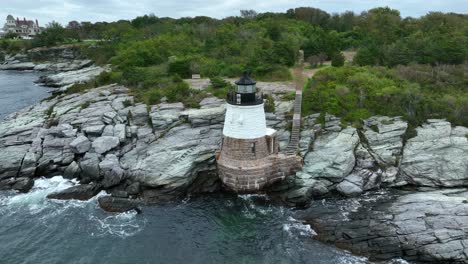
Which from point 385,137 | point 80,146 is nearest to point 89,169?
point 80,146

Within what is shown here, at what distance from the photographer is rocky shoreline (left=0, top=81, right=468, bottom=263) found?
Answer: 2423 cm

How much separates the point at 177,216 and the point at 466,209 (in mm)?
18556

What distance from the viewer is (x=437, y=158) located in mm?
29250

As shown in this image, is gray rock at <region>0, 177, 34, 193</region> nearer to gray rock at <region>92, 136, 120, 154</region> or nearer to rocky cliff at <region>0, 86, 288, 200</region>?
rocky cliff at <region>0, 86, 288, 200</region>

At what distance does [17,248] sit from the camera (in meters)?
23.4

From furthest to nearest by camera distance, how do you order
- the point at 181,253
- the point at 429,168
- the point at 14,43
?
1. the point at 14,43
2. the point at 429,168
3. the point at 181,253

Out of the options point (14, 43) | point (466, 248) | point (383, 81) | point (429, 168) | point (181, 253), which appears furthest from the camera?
point (14, 43)

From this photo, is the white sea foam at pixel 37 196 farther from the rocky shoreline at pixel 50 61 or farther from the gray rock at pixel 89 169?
the rocky shoreline at pixel 50 61

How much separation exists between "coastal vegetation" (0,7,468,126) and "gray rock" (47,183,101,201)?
12.3m

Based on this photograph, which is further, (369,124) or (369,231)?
(369,124)

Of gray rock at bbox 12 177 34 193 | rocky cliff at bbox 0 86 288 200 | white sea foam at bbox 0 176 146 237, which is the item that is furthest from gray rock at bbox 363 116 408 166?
gray rock at bbox 12 177 34 193

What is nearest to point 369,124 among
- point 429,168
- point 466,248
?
point 429,168

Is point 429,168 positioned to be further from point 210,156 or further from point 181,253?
point 181,253

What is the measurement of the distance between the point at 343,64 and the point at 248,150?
25.1m
